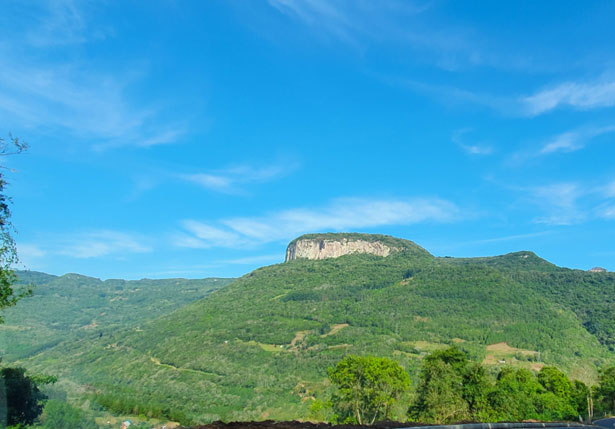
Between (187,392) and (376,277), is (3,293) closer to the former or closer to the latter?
(187,392)

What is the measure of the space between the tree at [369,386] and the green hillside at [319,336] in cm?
1668

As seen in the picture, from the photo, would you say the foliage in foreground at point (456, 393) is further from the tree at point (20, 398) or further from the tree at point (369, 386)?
the tree at point (20, 398)

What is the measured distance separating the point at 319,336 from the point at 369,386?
282 feet

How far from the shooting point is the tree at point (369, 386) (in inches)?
1442

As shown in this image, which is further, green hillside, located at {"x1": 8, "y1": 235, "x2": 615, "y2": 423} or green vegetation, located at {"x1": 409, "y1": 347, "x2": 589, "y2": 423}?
green hillside, located at {"x1": 8, "y1": 235, "x2": 615, "y2": 423}

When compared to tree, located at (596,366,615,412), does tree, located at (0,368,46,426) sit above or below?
above

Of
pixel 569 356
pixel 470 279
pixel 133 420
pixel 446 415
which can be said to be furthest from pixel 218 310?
pixel 446 415

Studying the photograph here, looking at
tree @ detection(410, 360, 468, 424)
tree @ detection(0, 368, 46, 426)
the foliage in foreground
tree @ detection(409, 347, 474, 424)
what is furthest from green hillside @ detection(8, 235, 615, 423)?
tree @ detection(409, 347, 474, 424)

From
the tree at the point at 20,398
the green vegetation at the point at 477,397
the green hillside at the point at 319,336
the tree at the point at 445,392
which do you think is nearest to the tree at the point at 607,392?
the green vegetation at the point at 477,397

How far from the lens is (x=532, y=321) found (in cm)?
11294

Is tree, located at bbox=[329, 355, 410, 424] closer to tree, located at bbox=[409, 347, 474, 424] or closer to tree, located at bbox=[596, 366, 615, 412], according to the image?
tree, located at bbox=[409, 347, 474, 424]

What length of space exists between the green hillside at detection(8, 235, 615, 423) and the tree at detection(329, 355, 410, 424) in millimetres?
16683

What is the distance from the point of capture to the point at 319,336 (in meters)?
121

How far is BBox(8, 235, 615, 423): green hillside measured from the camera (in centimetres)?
7625
